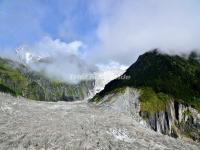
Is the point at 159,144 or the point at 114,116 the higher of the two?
the point at 114,116

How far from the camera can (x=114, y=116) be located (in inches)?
3056

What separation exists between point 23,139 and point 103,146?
1220cm

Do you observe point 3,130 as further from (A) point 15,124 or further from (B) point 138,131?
(B) point 138,131

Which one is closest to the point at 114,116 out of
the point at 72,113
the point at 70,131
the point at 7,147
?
the point at 72,113

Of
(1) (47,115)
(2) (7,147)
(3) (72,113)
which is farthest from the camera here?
(3) (72,113)

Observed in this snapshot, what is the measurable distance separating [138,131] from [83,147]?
13142mm

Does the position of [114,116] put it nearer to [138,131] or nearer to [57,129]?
[138,131]

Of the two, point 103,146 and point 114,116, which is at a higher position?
point 114,116

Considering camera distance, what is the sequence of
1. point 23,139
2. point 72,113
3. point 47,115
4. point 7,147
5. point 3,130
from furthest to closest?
point 72,113 → point 47,115 → point 3,130 → point 23,139 → point 7,147

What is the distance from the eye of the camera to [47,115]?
76.7m

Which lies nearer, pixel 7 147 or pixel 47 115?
pixel 7 147

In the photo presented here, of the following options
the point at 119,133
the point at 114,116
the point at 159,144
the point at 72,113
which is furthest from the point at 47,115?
the point at 159,144

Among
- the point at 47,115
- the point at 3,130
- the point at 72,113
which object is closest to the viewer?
the point at 3,130

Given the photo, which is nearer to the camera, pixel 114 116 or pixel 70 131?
pixel 70 131
